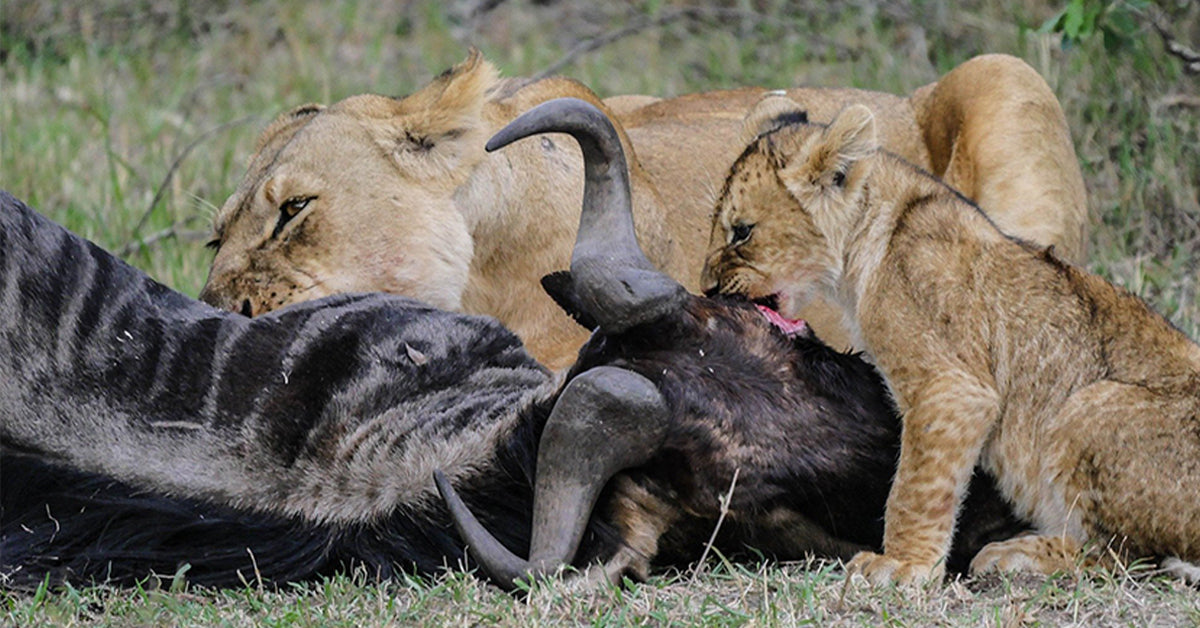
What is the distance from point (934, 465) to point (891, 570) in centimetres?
25

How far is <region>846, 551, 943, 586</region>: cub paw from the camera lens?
3381 millimetres

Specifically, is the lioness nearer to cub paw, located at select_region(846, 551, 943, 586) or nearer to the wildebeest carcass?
the wildebeest carcass

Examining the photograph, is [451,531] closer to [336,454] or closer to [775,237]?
[336,454]

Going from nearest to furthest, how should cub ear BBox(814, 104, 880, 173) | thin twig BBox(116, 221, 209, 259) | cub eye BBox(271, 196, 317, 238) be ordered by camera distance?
cub ear BBox(814, 104, 880, 173), cub eye BBox(271, 196, 317, 238), thin twig BBox(116, 221, 209, 259)

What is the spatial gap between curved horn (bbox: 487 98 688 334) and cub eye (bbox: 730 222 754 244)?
0.50m

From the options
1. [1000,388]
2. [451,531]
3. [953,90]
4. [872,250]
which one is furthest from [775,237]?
[953,90]

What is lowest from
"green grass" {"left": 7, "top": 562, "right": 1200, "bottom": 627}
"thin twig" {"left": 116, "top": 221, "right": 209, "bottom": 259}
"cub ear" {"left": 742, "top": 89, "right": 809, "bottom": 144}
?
"thin twig" {"left": 116, "top": 221, "right": 209, "bottom": 259}

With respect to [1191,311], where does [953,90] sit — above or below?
above

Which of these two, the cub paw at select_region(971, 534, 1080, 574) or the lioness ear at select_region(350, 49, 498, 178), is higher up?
the lioness ear at select_region(350, 49, 498, 178)

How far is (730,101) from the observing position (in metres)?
5.98

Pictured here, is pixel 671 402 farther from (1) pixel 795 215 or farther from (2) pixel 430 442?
(1) pixel 795 215

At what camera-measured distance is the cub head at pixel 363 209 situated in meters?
4.60

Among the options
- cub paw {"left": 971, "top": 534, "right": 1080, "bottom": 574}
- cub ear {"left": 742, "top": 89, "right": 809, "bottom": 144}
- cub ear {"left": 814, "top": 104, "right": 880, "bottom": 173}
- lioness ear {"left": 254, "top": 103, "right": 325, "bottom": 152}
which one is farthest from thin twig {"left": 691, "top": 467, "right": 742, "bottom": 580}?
lioness ear {"left": 254, "top": 103, "right": 325, "bottom": 152}

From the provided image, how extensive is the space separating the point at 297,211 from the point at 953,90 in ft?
7.45
